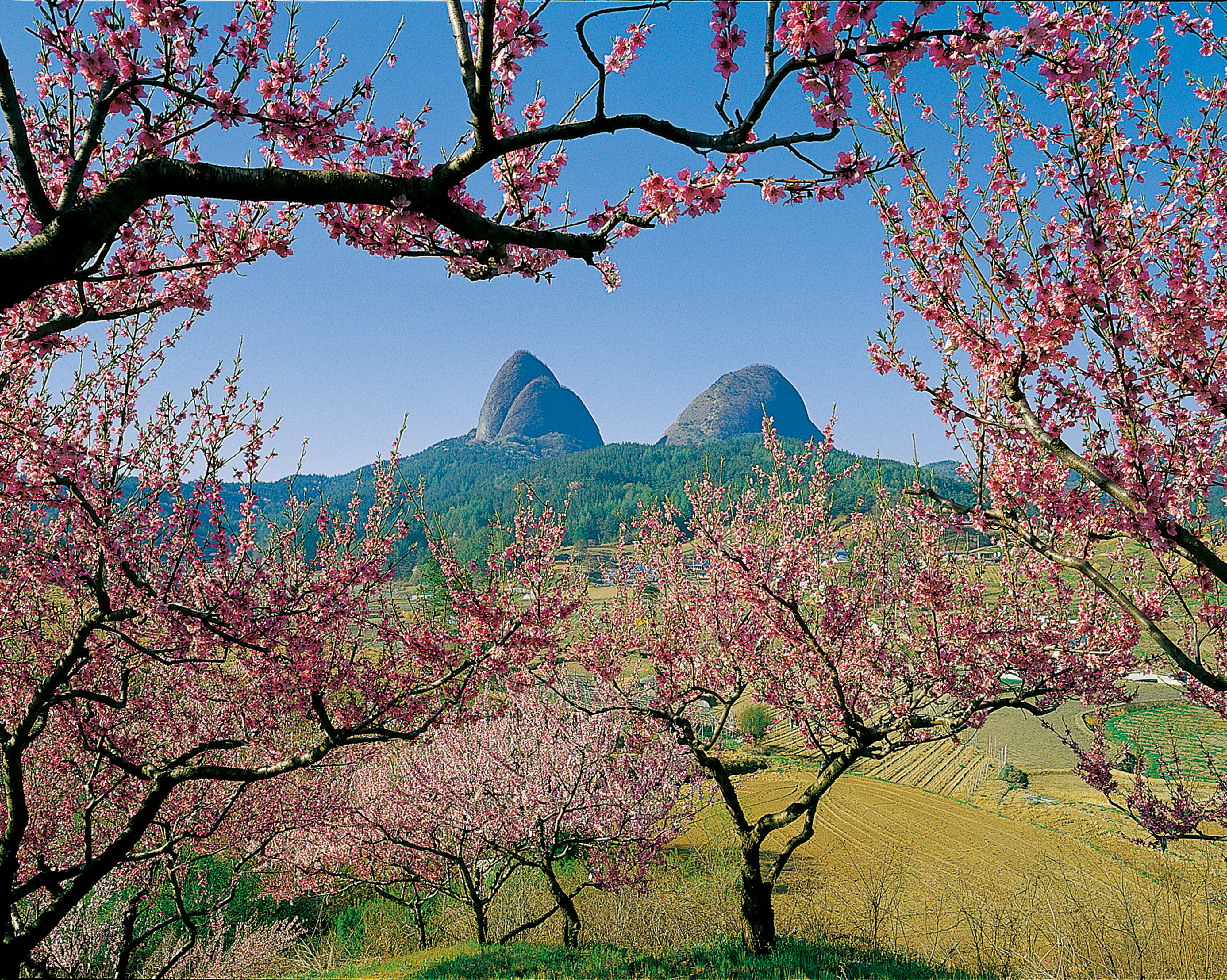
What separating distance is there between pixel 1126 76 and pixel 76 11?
18.9 ft

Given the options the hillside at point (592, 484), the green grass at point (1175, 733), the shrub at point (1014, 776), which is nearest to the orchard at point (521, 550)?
the shrub at point (1014, 776)

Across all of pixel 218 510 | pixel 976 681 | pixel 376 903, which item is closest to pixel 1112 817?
pixel 976 681

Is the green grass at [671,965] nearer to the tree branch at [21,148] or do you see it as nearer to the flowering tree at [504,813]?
the flowering tree at [504,813]

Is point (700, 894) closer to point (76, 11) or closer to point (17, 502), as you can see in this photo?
point (17, 502)

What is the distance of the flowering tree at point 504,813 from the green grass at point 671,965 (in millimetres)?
1273

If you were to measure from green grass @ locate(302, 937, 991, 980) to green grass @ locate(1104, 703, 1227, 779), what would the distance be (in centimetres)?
3017

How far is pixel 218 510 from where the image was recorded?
18.2 feet

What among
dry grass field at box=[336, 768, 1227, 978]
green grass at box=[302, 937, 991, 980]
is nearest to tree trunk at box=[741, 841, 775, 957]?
green grass at box=[302, 937, 991, 980]

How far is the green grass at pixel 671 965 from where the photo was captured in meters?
7.57

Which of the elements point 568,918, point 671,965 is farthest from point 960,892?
point 671,965

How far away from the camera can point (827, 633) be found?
26.5 ft

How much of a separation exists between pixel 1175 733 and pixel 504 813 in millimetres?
42857

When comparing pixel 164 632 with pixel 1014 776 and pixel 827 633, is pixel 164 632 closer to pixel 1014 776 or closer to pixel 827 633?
pixel 827 633

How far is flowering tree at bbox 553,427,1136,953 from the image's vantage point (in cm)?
693
